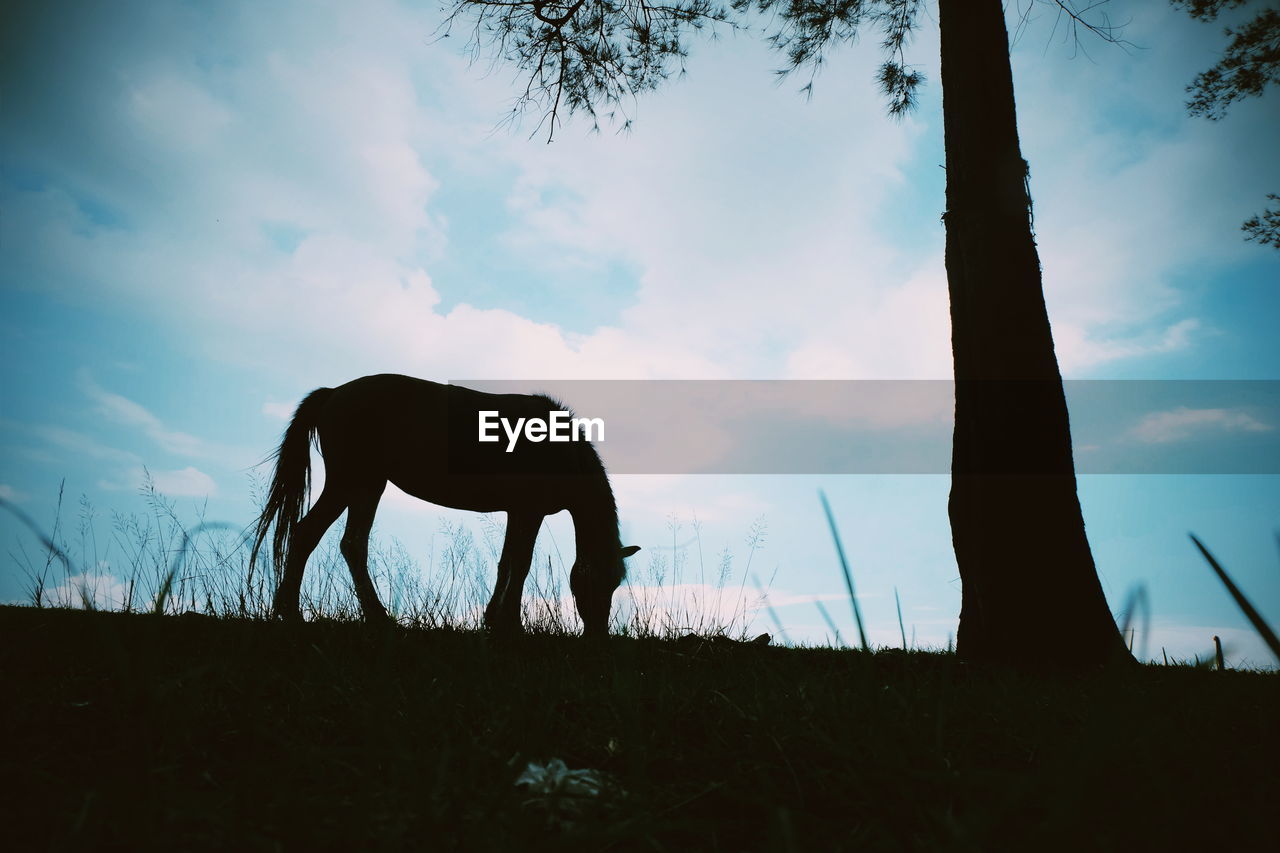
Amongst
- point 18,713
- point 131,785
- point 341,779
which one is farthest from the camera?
point 18,713

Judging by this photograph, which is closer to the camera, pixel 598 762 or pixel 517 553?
pixel 598 762

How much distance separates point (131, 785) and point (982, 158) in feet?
16.6

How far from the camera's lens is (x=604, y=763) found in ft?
4.87

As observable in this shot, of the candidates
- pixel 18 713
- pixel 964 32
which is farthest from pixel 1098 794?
pixel 964 32

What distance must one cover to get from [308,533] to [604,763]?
5119mm

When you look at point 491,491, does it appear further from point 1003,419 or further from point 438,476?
point 1003,419

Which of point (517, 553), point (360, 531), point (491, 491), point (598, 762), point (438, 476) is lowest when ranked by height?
point (598, 762)

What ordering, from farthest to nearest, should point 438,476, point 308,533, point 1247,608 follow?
1. point 438,476
2. point 308,533
3. point 1247,608

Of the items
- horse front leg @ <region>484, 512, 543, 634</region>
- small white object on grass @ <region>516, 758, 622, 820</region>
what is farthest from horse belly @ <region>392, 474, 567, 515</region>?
small white object on grass @ <region>516, 758, 622, 820</region>

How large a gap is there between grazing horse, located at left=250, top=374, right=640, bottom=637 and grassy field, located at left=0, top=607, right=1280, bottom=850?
3.61 m

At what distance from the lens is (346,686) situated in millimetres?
2084

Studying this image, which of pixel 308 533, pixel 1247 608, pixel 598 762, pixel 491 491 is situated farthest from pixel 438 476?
pixel 1247 608

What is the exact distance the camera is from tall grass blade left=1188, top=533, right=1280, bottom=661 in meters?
0.86

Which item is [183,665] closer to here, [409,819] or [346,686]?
[346,686]
